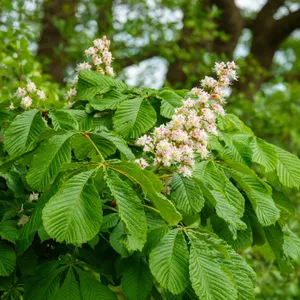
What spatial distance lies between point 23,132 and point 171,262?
0.48m

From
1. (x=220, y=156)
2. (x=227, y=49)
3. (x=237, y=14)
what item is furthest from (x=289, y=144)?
(x=220, y=156)

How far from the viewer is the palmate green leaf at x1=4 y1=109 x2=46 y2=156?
123 centimetres

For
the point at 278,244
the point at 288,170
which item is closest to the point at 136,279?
the point at 278,244

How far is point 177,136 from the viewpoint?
1153 millimetres

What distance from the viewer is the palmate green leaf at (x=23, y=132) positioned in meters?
1.23

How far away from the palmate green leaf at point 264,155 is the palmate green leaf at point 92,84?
0.40 metres

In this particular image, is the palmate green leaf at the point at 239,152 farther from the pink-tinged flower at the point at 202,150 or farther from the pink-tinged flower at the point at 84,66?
the pink-tinged flower at the point at 84,66

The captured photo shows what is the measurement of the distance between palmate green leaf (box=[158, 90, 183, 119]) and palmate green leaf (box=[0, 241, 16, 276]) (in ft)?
1.65

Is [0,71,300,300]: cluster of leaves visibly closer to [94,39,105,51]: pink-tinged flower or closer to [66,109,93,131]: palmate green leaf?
[66,109,93,131]: palmate green leaf

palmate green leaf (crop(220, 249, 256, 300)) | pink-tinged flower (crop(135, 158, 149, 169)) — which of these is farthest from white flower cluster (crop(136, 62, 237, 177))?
palmate green leaf (crop(220, 249, 256, 300))

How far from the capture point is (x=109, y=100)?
4.54 ft

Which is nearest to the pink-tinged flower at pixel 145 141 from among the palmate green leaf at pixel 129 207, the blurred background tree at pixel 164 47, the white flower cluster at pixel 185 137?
the white flower cluster at pixel 185 137

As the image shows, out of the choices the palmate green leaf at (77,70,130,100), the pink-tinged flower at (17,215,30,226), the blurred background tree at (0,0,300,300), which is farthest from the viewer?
the blurred background tree at (0,0,300,300)

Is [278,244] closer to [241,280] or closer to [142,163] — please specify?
[241,280]
